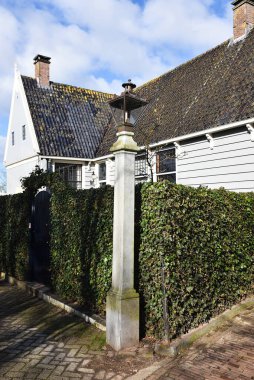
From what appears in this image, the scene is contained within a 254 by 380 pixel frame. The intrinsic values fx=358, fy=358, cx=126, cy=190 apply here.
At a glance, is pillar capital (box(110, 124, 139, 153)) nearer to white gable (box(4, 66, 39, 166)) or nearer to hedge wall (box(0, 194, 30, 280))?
hedge wall (box(0, 194, 30, 280))

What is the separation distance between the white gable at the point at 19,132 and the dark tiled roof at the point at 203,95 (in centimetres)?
351

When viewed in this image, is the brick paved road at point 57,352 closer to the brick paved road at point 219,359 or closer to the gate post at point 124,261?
the gate post at point 124,261

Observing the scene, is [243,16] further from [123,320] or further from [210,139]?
[123,320]

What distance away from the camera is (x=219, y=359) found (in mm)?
4469

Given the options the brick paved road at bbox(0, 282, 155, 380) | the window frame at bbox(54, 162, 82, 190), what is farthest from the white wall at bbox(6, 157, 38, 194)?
the brick paved road at bbox(0, 282, 155, 380)

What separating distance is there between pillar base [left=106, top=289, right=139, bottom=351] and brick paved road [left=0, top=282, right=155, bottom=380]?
15cm

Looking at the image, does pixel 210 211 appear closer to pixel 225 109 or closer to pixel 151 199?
pixel 151 199

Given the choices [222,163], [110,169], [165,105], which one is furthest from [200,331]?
[110,169]

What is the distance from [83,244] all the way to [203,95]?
717cm

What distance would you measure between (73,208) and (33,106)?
34.8 ft

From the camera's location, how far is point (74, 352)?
490 cm

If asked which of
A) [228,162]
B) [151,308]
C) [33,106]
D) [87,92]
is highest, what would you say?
[87,92]

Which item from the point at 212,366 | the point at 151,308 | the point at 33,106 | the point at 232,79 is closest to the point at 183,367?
the point at 212,366

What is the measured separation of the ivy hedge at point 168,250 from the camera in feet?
16.5
